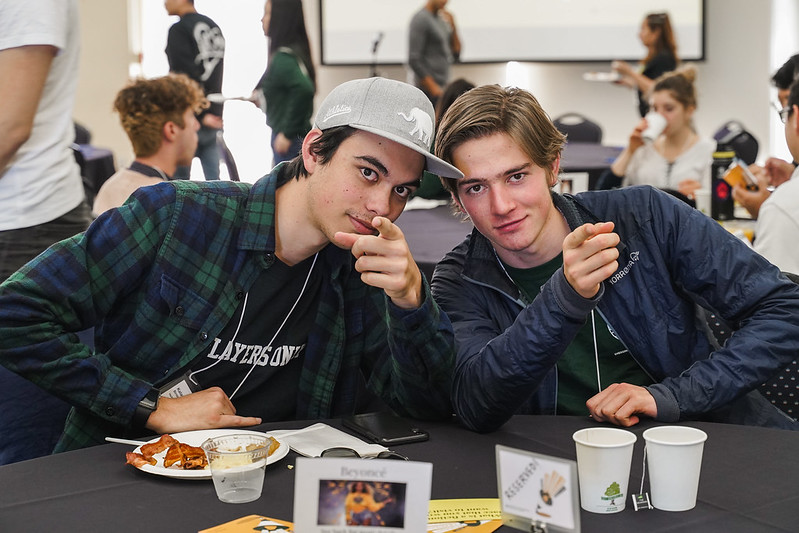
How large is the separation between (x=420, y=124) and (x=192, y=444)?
683mm

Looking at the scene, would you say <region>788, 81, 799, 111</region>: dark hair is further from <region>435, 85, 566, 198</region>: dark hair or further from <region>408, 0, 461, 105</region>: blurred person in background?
<region>408, 0, 461, 105</region>: blurred person in background

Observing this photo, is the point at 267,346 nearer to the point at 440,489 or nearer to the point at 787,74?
the point at 440,489

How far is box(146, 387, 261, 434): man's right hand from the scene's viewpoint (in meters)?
1.59

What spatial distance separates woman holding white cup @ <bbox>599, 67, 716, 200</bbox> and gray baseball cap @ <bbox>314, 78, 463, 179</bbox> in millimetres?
3365

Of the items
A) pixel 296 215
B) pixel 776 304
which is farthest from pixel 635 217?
pixel 296 215

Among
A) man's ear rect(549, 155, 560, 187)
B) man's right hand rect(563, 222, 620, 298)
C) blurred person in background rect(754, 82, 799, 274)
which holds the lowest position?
blurred person in background rect(754, 82, 799, 274)

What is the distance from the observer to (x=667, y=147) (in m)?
5.01

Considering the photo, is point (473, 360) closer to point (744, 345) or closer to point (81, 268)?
point (744, 345)

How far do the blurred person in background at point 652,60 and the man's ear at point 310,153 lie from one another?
5.41m

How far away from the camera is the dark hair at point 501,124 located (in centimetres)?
188

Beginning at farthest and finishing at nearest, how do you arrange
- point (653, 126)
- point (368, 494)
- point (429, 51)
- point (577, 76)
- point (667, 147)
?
point (577, 76), point (429, 51), point (667, 147), point (653, 126), point (368, 494)

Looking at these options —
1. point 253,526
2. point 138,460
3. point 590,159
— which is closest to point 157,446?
point 138,460

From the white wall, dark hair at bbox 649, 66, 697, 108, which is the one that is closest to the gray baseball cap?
dark hair at bbox 649, 66, 697, 108

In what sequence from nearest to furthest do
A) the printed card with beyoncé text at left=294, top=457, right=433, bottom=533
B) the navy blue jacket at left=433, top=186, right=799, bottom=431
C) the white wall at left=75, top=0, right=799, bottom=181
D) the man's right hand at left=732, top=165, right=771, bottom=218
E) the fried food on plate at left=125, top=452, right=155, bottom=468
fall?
1. the printed card with beyoncé text at left=294, top=457, right=433, bottom=533
2. the fried food on plate at left=125, top=452, right=155, bottom=468
3. the navy blue jacket at left=433, top=186, right=799, bottom=431
4. the man's right hand at left=732, top=165, right=771, bottom=218
5. the white wall at left=75, top=0, right=799, bottom=181
